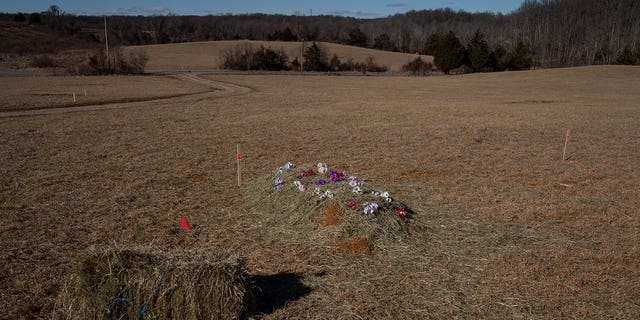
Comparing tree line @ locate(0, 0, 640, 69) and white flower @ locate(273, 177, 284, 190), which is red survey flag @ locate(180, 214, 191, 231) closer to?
white flower @ locate(273, 177, 284, 190)

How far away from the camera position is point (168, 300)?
14.3 feet

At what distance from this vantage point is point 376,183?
9977 millimetres

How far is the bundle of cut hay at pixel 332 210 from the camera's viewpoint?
664cm

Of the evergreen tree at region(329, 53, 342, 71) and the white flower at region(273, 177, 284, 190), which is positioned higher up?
the evergreen tree at region(329, 53, 342, 71)

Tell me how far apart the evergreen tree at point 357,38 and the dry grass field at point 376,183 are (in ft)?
332

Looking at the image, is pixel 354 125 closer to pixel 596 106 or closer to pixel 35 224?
pixel 35 224

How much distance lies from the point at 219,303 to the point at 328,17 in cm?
19505

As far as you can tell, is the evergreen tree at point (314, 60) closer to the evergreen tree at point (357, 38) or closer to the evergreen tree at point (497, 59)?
the evergreen tree at point (497, 59)

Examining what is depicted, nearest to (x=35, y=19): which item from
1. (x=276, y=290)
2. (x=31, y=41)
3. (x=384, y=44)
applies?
(x=31, y=41)

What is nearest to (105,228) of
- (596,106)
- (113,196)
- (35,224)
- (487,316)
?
(35,224)

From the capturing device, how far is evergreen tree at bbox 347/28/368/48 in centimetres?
11544

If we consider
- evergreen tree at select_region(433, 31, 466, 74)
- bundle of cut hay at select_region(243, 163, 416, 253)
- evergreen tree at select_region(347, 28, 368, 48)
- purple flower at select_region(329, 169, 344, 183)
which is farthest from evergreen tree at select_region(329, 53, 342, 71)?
purple flower at select_region(329, 169, 344, 183)

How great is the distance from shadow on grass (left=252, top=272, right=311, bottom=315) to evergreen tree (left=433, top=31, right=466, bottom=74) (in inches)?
2552

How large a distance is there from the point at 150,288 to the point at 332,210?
3.28m
